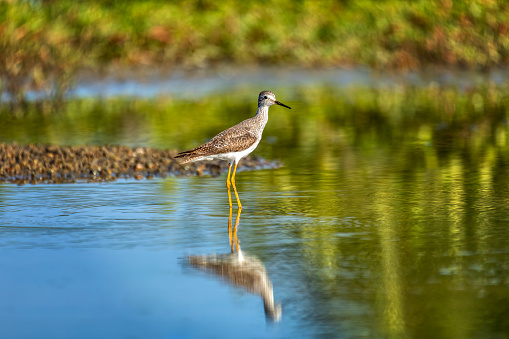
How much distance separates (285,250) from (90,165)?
505 centimetres

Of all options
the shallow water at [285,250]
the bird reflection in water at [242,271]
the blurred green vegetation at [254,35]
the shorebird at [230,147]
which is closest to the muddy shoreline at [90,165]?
the shallow water at [285,250]

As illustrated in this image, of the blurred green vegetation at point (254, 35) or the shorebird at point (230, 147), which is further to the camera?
the blurred green vegetation at point (254, 35)

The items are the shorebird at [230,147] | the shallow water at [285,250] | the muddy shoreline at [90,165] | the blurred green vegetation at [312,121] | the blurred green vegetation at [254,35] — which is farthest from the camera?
the blurred green vegetation at [254,35]

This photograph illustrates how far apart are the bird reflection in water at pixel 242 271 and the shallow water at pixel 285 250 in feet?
0.21

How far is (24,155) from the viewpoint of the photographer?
12578 millimetres

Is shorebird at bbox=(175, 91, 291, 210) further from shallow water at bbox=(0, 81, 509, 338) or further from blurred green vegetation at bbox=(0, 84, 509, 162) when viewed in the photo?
blurred green vegetation at bbox=(0, 84, 509, 162)

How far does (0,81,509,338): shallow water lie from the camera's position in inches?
236

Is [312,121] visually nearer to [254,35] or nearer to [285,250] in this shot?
[254,35]

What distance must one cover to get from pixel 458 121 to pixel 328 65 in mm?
9204

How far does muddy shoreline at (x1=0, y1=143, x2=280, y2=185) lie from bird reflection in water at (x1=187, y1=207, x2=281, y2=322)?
436 cm

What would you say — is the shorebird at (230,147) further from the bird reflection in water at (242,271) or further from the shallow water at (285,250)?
the bird reflection in water at (242,271)

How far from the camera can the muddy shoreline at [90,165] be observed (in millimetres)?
12039

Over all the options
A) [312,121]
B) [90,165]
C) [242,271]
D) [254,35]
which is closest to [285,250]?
[242,271]

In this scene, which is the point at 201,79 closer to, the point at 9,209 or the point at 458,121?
the point at 458,121
